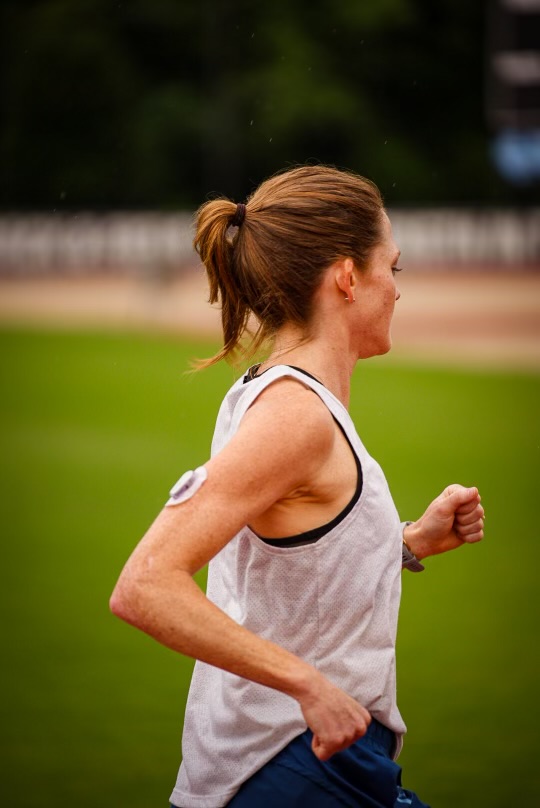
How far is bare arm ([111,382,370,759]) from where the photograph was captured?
2.09 metres

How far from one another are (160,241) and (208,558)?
33489mm

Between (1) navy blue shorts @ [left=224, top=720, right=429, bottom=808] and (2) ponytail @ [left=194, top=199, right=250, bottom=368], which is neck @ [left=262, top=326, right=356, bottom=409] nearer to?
(2) ponytail @ [left=194, top=199, right=250, bottom=368]

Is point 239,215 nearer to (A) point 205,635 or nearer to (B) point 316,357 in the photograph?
(B) point 316,357

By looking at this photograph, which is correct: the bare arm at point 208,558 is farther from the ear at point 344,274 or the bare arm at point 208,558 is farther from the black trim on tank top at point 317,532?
the ear at point 344,274

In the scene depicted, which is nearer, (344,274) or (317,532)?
(317,532)

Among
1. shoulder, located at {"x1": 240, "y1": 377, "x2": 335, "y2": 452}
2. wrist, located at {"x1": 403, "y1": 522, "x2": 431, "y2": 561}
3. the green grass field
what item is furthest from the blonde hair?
the green grass field

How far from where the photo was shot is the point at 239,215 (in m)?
2.55

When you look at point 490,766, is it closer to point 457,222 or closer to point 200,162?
point 457,222

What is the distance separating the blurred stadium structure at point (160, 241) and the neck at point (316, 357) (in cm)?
2997

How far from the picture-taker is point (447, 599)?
7930 millimetres

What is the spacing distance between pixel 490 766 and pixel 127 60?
47.4 meters

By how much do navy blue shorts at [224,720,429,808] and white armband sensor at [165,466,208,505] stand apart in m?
0.56

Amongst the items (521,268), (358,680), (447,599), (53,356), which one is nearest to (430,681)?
(447,599)

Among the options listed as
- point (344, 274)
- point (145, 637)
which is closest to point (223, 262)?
point (344, 274)
